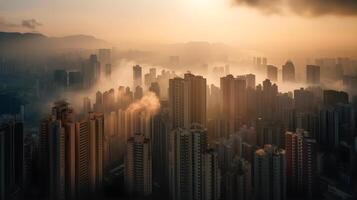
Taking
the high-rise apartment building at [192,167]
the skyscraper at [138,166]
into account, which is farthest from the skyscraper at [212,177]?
the skyscraper at [138,166]

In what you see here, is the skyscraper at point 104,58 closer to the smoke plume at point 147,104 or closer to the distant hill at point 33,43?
the distant hill at point 33,43

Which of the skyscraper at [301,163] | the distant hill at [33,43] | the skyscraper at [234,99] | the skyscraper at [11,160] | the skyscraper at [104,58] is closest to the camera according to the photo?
the skyscraper at [11,160]

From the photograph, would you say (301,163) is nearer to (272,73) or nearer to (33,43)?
(272,73)

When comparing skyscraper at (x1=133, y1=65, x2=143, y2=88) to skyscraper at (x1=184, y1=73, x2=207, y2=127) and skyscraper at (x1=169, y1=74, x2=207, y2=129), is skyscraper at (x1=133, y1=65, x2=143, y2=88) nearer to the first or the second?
skyscraper at (x1=169, y1=74, x2=207, y2=129)

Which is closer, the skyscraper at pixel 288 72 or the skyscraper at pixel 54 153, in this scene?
the skyscraper at pixel 54 153

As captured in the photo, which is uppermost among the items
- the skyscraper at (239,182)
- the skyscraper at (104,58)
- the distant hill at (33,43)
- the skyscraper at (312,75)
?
the distant hill at (33,43)

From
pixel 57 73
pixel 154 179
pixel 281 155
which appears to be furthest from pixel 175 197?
pixel 57 73

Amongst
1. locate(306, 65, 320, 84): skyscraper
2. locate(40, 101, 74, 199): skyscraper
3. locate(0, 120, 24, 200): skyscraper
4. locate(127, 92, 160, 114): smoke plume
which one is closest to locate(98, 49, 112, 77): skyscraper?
locate(127, 92, 160, 114): smoke plume
